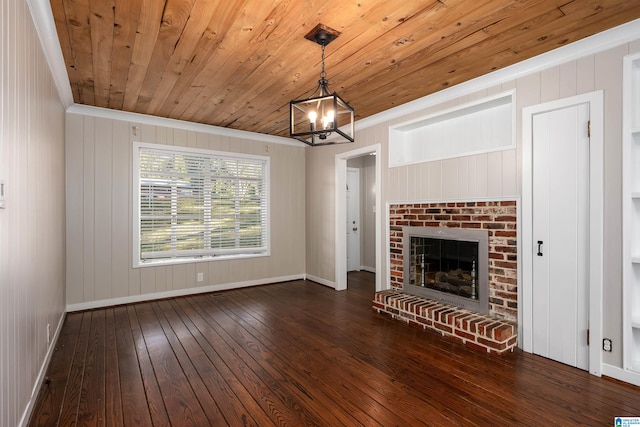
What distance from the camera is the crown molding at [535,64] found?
2.38 meters

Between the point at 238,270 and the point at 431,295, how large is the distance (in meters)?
3.06

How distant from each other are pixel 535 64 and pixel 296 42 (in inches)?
82.3

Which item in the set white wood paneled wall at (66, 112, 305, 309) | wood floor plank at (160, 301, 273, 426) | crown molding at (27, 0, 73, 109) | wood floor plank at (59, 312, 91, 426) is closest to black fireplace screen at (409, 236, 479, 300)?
wood floor plank at (160, 301, 273, 426)

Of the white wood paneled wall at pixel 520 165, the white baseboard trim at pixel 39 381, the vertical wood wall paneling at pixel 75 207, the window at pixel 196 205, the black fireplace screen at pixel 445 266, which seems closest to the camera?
the white baseboard trim at pixel 39 381

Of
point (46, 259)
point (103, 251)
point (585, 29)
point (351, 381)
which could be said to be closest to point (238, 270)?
point (103, 251)

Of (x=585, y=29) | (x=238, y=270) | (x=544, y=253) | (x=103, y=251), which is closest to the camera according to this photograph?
(x=585, y=29)

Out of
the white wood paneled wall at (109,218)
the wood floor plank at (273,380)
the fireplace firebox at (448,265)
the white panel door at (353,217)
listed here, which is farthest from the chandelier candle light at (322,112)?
the white panel door at (353,217)

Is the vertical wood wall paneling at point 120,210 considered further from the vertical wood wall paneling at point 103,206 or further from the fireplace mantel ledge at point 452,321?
the fireplace mantel ledge at point 452,321

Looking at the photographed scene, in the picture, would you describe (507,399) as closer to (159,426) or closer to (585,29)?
(159,426)

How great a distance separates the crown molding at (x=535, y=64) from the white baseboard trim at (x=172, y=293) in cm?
333

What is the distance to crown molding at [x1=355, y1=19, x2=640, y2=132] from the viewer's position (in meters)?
2.38

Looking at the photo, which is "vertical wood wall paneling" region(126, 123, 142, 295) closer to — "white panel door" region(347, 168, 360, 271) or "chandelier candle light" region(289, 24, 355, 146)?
"chandelier candle light" region(289, 24, 355, 146)

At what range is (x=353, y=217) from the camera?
7.09 m

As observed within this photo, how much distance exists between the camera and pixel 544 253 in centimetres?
281
